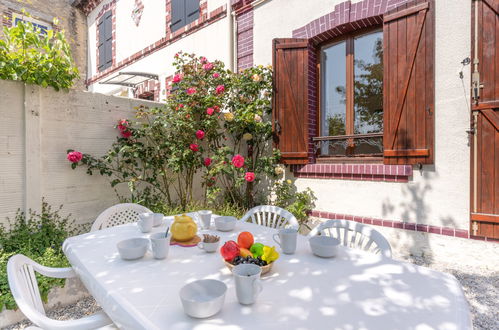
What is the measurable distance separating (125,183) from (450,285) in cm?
367

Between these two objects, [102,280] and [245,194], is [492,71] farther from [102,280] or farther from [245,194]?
[102,280]

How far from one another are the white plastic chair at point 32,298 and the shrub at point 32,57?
91.9 inches

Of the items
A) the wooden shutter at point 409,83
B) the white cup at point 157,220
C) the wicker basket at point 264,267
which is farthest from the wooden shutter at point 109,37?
the wicker basket at point 264,267

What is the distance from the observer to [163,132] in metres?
4.05

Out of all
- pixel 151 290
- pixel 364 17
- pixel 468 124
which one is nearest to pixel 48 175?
pixel 151 290

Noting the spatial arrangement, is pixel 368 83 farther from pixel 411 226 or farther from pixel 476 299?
pixel 476 299

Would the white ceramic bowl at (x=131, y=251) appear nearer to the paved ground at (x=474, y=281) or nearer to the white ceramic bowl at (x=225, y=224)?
the white ceramic bowl at (x=225, y=224)

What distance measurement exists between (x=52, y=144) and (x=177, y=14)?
14.6 feet

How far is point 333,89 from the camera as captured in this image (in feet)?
13.7

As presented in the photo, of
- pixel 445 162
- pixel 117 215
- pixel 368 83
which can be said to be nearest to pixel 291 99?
pixel 368 83

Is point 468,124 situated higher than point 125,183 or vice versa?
point 468,124

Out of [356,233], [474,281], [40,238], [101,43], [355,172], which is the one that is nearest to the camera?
[356,233]

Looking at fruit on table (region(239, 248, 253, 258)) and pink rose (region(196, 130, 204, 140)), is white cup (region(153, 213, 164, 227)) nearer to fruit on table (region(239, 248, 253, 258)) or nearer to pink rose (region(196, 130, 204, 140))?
fruit on table (region(239, 248, 253, 258))

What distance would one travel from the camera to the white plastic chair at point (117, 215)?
228cm
